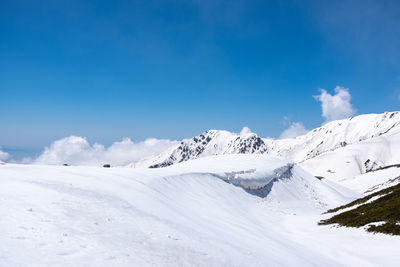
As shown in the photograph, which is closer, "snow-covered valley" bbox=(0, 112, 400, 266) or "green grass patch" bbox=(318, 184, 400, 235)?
"snow-covered valley" bbox=(0, 112, 400, 266)

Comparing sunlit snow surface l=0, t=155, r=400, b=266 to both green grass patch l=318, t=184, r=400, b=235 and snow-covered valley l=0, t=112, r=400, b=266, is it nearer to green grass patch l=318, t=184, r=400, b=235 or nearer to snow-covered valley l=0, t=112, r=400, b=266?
snow-covered valley l=0, t=112, r=400, b=266

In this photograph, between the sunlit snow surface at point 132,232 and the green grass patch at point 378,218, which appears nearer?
the sunlit snow surface at point 132,232

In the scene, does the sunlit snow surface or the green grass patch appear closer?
the sunlit snow surface

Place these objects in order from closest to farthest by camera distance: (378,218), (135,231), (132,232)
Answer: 1. (132,232)
2. (135,231)
3. (378,218)

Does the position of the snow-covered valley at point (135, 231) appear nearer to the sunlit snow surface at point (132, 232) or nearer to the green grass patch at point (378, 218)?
the sunlit snow surface at point (132, 232)

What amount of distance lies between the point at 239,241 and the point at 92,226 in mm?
8715

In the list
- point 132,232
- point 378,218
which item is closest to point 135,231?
point 132,232

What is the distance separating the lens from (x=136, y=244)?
1070cm

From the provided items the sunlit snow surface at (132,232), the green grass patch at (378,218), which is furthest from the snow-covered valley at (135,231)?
the green grass patch at (378,218)

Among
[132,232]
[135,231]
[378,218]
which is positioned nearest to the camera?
[132,232]

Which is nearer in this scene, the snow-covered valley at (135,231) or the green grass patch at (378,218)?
the snow-covered valley at (135,231)

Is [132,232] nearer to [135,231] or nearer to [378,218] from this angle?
[135,231]

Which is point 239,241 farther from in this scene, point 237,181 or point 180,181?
point 237,181

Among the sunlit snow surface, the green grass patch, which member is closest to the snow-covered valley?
the sunlit snow surface
